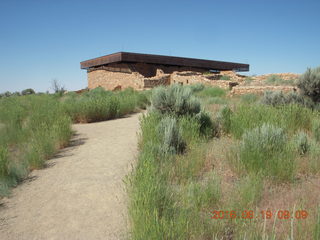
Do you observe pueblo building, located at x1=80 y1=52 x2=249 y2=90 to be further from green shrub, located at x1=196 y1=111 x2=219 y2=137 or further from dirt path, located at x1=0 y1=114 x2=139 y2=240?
dirt path, located at x1=0 y1=114 x2=139 y2=240

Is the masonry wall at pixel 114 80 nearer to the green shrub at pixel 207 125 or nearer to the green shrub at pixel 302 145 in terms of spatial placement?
the green shrub at pixel 207 125

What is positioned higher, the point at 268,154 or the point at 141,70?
the point at 141,70

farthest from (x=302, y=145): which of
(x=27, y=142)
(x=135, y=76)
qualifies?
(x=135, y=76)

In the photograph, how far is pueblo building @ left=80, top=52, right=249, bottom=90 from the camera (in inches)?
714

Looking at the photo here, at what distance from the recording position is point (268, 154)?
324cm

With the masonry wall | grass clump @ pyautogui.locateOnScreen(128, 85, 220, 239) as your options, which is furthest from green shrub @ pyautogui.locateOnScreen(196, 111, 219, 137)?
the masonry wall

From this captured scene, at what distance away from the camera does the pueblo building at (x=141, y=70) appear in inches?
714

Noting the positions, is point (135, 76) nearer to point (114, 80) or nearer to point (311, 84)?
point (114, 80)

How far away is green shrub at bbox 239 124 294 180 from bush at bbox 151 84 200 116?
1.78m

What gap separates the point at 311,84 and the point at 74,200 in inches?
274

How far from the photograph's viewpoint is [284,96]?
7.40 meters

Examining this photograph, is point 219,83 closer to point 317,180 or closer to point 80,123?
point 80,123

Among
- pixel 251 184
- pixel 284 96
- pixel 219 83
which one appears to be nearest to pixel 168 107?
pixel 251 184

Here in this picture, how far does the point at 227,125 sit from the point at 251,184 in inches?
113
